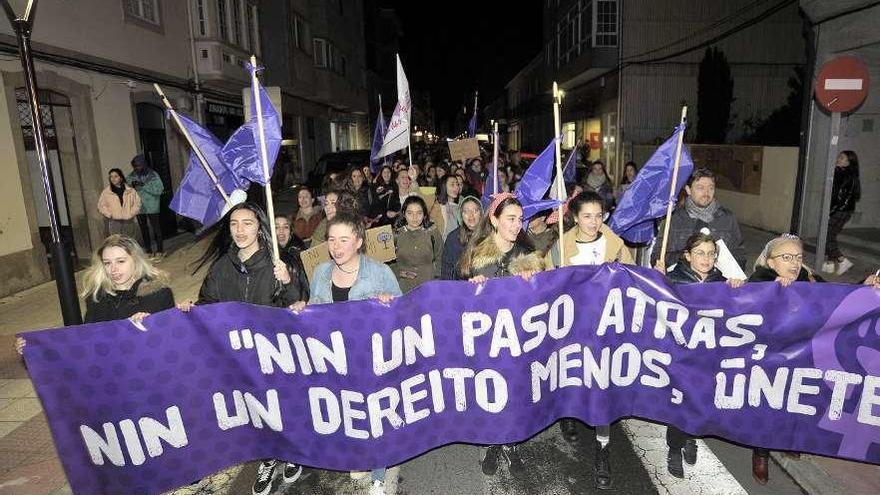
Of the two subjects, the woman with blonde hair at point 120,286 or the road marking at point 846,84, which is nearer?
the woman with blonde hair at point 120,286

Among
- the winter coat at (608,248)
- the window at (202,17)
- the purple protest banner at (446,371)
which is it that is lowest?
the purple protest banner at (446,371)

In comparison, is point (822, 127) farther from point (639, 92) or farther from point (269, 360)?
point (639, 92)

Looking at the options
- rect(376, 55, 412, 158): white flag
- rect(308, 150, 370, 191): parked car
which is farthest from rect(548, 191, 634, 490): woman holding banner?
rect(308, 150, 370, 191): parked car

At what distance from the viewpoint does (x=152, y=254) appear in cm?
1215

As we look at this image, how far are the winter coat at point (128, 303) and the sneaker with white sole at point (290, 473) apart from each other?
55.6 inches

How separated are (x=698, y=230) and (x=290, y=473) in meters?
4.00

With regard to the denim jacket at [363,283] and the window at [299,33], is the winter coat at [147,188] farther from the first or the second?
the window at [299,33]

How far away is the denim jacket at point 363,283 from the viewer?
3758 millimetres

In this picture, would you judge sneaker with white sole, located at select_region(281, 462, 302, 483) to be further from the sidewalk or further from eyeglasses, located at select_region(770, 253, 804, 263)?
eyeglasses, located at select_region(770, 253, 804, 263)

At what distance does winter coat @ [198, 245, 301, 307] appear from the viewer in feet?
12.9

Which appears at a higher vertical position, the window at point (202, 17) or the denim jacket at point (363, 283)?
the window at point (202, 17)

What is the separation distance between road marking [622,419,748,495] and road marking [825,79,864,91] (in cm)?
428

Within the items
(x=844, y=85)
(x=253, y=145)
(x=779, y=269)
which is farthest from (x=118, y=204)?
(x=844, y=85)

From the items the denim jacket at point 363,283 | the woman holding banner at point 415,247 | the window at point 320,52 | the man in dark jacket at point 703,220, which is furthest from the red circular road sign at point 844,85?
the window at point 320,52
